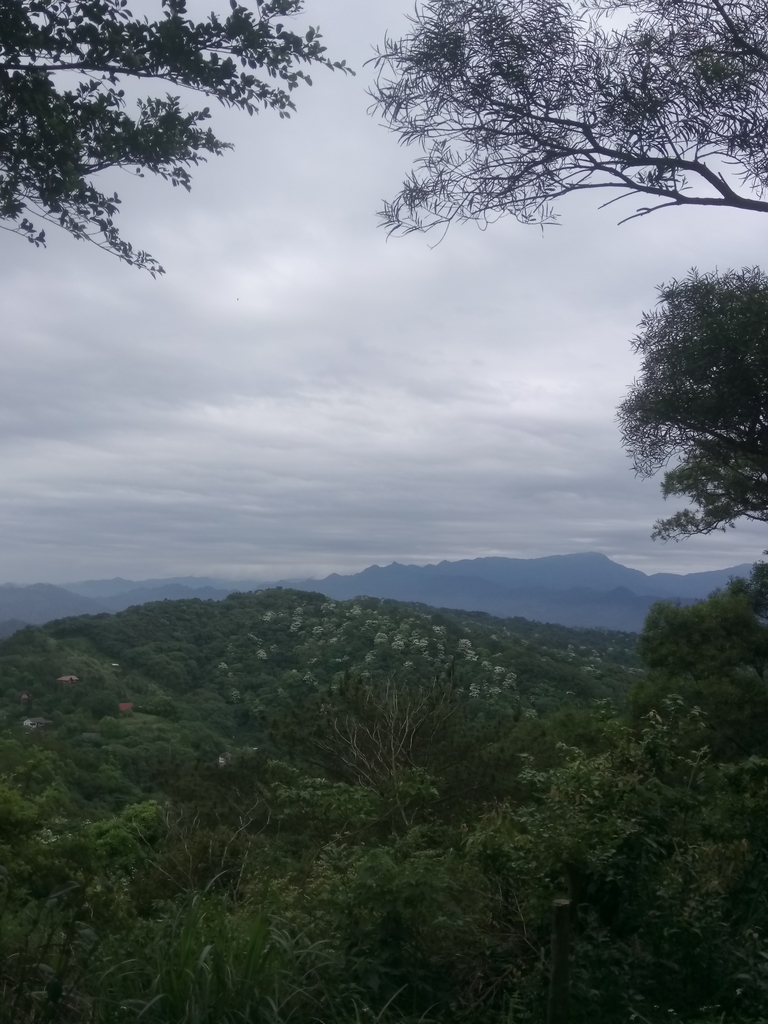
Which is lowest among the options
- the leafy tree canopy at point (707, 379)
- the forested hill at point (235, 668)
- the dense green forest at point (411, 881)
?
the forested hill at point (235, 668)

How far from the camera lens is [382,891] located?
10.8 ft

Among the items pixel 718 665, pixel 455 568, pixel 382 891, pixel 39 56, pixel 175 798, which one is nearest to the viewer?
pixel 382 891

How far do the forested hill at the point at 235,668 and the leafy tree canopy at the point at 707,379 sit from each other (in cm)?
378

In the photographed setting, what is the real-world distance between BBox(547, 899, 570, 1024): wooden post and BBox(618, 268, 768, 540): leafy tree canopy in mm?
5427

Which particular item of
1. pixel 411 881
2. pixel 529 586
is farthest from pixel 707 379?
pixel 529 586

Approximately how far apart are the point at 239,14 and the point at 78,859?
589 centimetres

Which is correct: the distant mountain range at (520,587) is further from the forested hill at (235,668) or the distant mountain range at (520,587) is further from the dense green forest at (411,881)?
the dense green forest at (411,881)

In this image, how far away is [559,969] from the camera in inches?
113

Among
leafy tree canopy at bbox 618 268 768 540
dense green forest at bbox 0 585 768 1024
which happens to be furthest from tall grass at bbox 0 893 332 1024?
leafy tree canopy at bbox 618 268 768 540

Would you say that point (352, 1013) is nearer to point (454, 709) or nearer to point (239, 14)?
point (239, 14)

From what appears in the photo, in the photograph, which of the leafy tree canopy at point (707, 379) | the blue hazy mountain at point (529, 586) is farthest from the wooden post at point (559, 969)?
the blue hazy mountain at point (529, 586)

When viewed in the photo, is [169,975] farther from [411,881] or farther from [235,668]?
[235,668]

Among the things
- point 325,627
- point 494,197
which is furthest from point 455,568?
point 494,197

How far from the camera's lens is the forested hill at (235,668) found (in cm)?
1744
